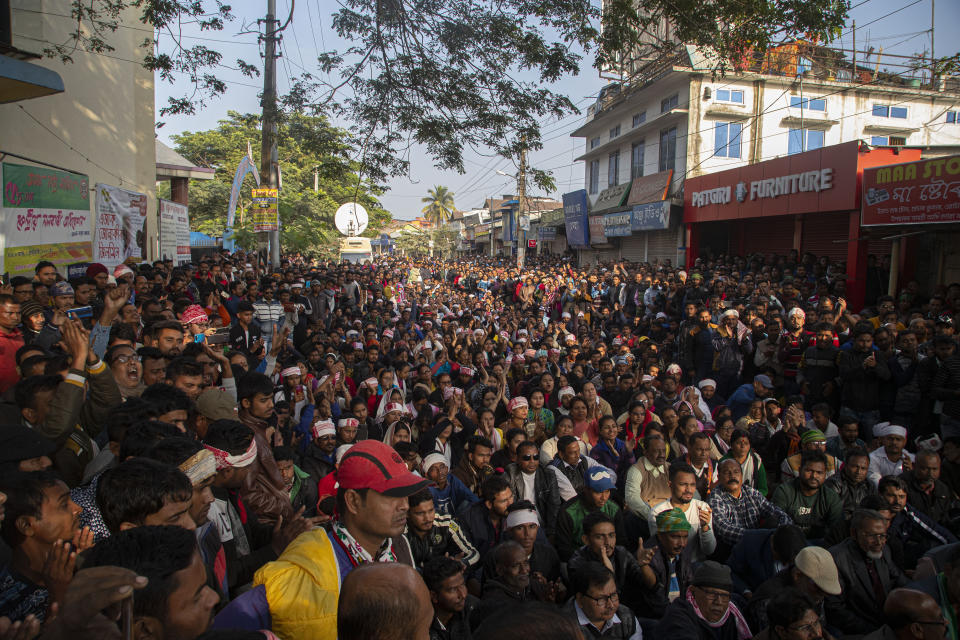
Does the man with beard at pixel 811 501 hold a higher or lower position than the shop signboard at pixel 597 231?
lower

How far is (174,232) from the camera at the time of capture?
11.7m

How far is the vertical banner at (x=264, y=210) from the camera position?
10.6m

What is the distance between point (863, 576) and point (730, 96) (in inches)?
745

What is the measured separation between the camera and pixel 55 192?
777 cm

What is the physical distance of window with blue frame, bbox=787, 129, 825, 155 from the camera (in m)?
19.2

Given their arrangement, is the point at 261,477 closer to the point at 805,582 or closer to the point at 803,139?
the point at 805,582

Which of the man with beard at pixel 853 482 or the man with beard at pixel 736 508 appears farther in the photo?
the man with beard at pixel 853 482

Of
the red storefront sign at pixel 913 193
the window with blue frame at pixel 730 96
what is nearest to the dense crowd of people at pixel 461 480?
the red storefront sign at pixel 913 193

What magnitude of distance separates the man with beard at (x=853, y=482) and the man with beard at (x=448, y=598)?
131 inches

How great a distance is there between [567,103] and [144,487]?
5.44 meters

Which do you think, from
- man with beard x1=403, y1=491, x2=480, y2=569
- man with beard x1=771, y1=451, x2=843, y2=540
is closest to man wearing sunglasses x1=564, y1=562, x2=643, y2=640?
man with beard x1=403, y1=491, x2=480, y2=569

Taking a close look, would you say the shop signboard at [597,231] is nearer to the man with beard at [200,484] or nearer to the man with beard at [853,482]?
the man with beard at [853,482]

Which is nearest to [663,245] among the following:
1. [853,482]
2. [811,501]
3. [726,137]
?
[726,137]

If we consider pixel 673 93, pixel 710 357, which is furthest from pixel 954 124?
pixel 710 357
